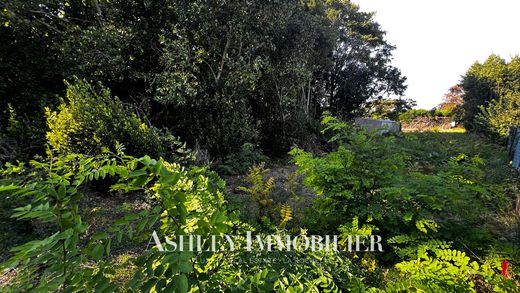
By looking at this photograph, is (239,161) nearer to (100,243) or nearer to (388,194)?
(388,194)

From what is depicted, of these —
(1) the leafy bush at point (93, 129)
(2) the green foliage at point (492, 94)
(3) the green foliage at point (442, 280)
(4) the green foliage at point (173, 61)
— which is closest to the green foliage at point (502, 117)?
(2) the green foliage at point (492, 94)

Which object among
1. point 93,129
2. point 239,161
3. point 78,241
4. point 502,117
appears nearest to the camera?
point 78,241

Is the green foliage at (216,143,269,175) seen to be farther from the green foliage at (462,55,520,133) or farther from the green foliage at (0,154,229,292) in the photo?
the green foliage at (462,55,520,133)

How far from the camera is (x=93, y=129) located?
14.1 ft

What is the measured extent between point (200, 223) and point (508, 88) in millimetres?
16319

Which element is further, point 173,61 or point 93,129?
point 173,61

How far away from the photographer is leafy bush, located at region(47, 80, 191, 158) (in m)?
4.15

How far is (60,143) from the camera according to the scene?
4.09 meters

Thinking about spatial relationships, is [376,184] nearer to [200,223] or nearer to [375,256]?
[375,256]

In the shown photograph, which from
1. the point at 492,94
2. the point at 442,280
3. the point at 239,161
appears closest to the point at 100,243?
the point at 442,280

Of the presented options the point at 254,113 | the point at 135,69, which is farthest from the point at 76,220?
the point at 254,113

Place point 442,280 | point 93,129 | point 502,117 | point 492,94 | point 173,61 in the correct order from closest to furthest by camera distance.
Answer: point 442,280 < point 93,129 < point 173,61 < point 502,117 < point 492,94

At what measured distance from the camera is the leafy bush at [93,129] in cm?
415

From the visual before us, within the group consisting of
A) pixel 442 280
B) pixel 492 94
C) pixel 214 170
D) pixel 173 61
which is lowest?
pixel 442 280
